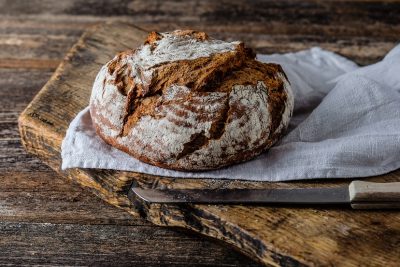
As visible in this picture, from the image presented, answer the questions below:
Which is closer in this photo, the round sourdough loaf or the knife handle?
the knife handle

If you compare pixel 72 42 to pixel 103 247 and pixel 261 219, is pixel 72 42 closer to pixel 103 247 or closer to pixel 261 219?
pixel 103 247

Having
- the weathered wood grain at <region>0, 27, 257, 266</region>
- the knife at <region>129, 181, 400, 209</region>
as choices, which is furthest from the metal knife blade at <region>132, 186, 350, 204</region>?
the weathered wood grain at <region>0, 27, 257, 266</region>

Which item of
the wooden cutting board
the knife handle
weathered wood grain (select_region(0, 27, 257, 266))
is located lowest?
weathered wood grain (select_region(0, 27, 257, 266))

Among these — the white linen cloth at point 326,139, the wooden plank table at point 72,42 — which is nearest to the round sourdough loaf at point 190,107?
the white linen cloth at point 326,139

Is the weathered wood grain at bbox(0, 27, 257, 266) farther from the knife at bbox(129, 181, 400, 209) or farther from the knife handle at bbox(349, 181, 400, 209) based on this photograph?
the knife handle at bbox(349, 181, 400, 209)

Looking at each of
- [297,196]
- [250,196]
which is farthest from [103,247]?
[297,196]

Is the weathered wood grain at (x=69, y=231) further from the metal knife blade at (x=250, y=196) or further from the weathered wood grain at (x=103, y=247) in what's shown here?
the metal knife blade at (x=250, y=196)

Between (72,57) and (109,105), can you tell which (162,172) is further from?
(72,57)
